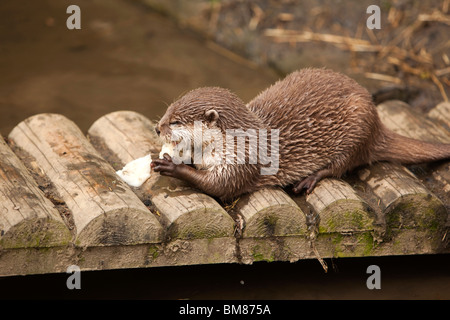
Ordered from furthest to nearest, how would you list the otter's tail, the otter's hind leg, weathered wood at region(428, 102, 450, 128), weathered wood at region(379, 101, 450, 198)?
weathered wood at region(428, 102, 450, 128) → weathered wood at region(379, 101, 450, 198) → the otter's tail → the otter's hind leg

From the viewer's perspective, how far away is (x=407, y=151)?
10.8 ft

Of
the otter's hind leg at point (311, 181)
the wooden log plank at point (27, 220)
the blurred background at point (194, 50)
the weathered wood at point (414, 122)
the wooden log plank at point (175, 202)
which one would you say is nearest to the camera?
the wooden log plank at point (27, 220)

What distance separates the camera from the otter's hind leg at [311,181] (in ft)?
9.99

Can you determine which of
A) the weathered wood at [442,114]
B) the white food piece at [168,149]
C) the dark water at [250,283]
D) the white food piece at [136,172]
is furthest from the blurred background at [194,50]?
the white food piece at [168,149]

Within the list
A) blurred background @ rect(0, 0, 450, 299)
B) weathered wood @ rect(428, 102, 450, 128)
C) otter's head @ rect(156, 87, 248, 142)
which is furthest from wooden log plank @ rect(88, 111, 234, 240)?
weathered wood @ rect(428, 102, 450, 128)

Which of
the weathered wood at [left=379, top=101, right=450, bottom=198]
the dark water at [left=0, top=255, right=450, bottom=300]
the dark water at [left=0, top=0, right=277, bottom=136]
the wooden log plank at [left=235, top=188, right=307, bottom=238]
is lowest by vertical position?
the dark water at [left=0, top=255, right=450, bottom=300]

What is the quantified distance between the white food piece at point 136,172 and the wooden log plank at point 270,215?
43 cm

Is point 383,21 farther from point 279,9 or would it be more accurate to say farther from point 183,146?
point 183,146

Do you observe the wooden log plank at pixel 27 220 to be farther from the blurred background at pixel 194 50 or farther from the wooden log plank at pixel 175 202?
the blurred background at pixel 194 50

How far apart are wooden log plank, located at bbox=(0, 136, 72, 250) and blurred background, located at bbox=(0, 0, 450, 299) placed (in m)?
1.86

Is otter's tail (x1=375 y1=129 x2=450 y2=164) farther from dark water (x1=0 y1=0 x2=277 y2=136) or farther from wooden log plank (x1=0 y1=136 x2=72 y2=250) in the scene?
dark water (x1=0 y1=0 x2=277 y2=136)

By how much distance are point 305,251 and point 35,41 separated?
357 cm

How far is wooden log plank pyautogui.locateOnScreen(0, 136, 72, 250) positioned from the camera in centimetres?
250
